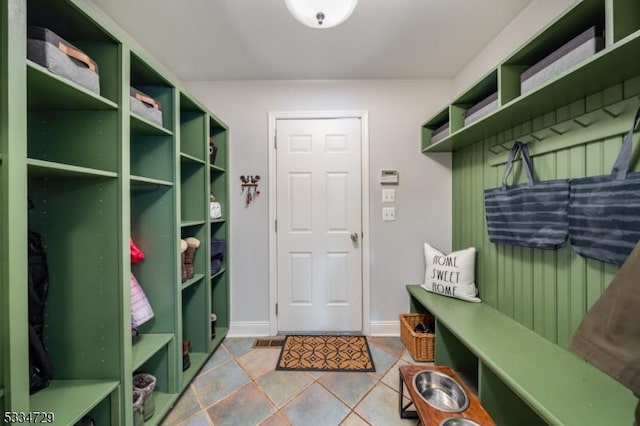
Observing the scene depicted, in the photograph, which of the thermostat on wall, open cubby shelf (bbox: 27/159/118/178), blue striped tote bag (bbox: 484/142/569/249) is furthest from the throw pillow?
open cubby shelf (bbox: 27/159/118/178)

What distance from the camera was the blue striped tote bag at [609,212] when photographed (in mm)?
969

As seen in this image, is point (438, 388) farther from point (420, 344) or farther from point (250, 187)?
point (250, 187)

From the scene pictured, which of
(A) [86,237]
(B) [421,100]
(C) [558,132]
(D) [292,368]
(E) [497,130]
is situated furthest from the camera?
(B) [421,100]

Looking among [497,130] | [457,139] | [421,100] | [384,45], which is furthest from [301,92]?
[497,130]

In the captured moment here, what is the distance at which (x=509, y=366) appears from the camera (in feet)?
3.82

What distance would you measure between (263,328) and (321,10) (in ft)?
8.00

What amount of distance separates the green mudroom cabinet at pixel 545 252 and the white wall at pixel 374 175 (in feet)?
1.63

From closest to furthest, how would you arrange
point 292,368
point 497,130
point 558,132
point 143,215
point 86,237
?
point 86,237, point 558,132, point 143,215, point 497,130, point 292,368

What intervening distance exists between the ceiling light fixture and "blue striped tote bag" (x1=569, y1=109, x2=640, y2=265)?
4.05 ft

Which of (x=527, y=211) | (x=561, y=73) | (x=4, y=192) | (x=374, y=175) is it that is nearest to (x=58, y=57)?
(x=4, y=192)

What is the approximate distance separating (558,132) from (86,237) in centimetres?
227

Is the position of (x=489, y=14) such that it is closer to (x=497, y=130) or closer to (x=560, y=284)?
(x=497, y=130)

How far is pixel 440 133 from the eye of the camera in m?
2.19

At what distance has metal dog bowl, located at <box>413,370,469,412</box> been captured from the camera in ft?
4.51
